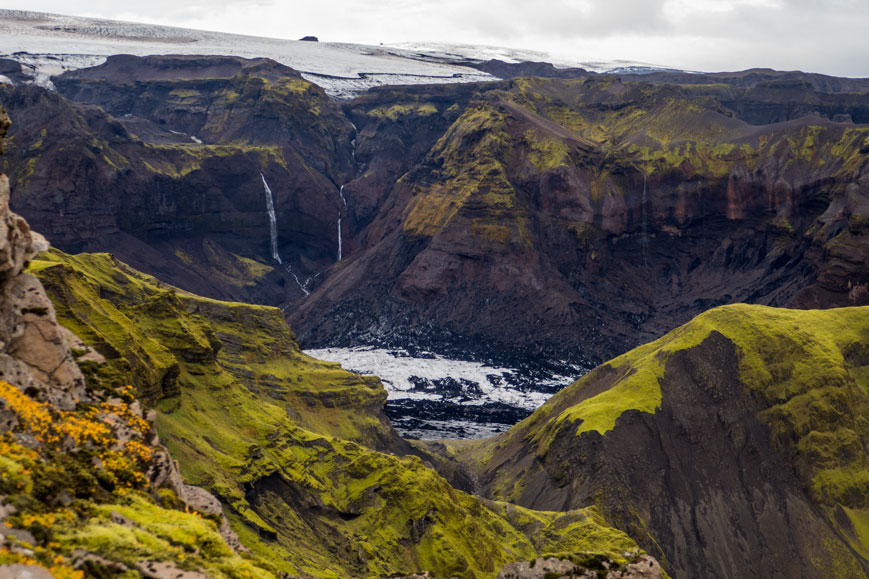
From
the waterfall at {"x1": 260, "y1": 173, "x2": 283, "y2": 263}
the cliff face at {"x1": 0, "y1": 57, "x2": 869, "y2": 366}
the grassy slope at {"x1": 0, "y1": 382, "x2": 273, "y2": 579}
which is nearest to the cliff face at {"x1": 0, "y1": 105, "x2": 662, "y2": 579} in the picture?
the grassy slope at {"x1": 0, "y1": 382, "x2": 273, "y2": 579}

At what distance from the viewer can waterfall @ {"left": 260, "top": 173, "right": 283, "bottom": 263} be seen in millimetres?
166625

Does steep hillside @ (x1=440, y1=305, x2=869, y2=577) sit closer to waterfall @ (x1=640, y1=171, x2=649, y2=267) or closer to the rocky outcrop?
the rocky outcrop

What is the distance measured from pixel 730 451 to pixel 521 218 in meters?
85.8

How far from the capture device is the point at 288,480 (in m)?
42.4

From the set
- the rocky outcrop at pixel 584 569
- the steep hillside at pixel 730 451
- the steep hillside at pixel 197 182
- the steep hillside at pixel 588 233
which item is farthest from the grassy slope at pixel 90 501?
the steep hillside at pixel 197 182

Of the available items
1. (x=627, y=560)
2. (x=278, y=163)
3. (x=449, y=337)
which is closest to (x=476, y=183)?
(x=449, y=337)

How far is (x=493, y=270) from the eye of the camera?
139875 millimetres

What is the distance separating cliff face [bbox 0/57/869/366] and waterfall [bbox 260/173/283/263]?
4.54 ft

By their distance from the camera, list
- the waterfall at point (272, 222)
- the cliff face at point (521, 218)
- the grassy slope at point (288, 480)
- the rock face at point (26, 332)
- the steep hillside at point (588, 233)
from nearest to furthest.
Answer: the rock face at point (26, 332)
the grassy slope at point (288, 480)
the cliff face at point (521, 218)
the steep hillside at point (588, 233)
the waterfall at point (272, 222)

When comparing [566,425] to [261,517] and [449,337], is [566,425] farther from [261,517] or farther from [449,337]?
[449,337]

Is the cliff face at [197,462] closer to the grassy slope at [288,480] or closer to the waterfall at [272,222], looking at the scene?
the grassy slope at [288,480]

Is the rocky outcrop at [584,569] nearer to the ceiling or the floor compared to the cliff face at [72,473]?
nearer to the floor

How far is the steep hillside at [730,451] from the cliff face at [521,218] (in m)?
50.1

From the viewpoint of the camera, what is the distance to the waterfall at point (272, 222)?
167 m
